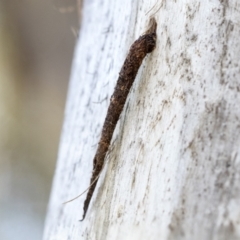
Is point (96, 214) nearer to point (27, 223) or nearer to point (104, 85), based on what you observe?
point (104, 85)

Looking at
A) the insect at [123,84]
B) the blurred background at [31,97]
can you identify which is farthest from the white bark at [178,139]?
the blurred background at [31,97]

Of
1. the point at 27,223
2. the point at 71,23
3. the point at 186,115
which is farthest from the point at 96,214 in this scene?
the point at 71,23

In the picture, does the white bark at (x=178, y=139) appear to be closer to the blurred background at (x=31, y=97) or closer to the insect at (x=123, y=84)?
the insect at (x=123, y=84)

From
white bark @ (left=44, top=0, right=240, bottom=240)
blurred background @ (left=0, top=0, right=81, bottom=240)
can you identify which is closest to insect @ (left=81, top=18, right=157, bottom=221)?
white bark @ (left=44, top=0, right=240, bottom=240)

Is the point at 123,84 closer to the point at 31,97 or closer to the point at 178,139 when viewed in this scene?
the point at 178,139

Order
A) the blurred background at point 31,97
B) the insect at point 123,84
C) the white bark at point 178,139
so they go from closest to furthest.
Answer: the white bark at point 178,139 → the insect at point 123,84 → the blurred background at point 31,97
